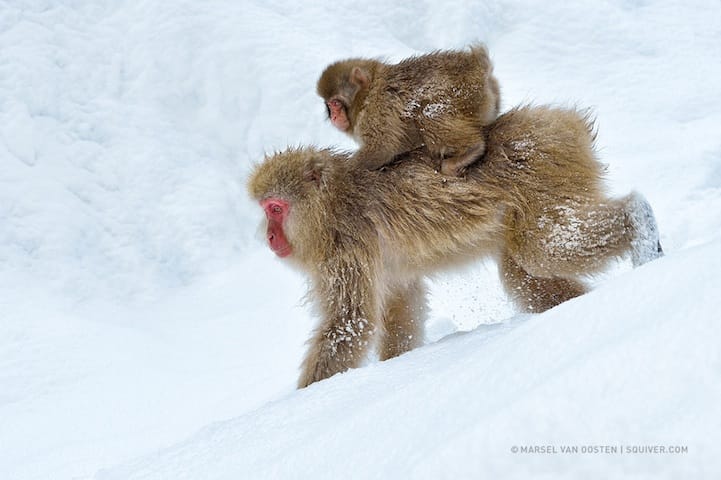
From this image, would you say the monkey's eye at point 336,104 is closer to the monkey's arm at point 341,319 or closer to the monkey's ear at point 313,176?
the monkey's ear at point 313,176

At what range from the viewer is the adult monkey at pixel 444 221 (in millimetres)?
3412

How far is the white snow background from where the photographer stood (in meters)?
1.47

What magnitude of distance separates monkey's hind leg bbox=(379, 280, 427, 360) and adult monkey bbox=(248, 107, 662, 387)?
0.23 m

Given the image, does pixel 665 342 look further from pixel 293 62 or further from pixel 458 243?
pixel 293 62

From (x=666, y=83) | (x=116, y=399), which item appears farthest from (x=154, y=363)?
(x=666, y=83)

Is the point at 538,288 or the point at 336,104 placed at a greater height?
the point at 336,104

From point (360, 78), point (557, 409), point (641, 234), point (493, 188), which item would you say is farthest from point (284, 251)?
point (557, 409)

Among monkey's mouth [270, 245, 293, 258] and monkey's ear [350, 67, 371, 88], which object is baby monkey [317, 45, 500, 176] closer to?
monkey's ear [350, 67, 371, 88]

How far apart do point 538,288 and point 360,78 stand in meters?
1.30

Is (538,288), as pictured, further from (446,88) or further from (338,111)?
(338,111)

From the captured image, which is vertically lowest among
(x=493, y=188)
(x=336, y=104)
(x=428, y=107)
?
(x=493, y=188)

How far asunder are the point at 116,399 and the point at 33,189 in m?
2.59

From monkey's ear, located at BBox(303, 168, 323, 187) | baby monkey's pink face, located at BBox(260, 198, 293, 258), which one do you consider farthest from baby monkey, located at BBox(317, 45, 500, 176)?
baby monkey's pink face, located at BBox(260, 198, 293, 258)

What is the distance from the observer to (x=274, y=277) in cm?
670
